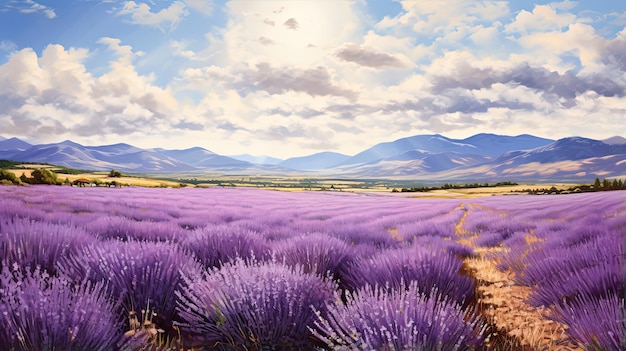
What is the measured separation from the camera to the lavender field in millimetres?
1461

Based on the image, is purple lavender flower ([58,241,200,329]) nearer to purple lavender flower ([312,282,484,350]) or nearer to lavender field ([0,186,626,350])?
lavender field ([0,186,626,350])

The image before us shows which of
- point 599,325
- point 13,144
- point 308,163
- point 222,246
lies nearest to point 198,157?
point 13,144

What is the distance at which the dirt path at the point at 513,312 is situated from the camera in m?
1.75

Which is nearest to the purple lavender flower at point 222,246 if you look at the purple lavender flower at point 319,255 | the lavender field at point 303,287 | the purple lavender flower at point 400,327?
the lavender field at point 303,287

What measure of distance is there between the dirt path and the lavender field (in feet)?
0.04

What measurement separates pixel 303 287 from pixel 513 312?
1224 millimetres

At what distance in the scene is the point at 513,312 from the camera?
6.93ft

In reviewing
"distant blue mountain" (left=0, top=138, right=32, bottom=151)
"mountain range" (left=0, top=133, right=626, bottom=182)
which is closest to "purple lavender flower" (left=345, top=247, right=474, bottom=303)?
"mountain range" (left=0, top=133, right=626, bottom=182)

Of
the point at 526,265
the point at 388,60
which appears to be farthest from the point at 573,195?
the point at 388,60

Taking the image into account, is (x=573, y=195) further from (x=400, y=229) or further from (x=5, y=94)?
(x=5, y=94)

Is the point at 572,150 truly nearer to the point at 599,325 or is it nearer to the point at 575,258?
the point at 575,258

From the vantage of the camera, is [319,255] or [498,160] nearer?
[319,255]

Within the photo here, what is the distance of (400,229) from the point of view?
4.34 metres

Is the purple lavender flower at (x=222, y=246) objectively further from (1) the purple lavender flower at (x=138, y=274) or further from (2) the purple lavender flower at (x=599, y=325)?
(2) the purple lavender flower at (x=599, y=325)
